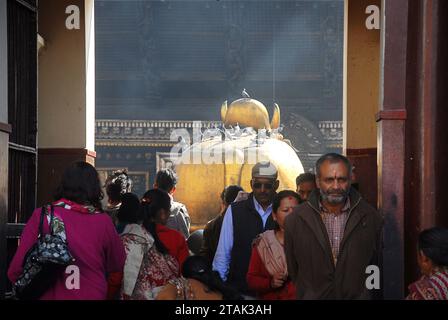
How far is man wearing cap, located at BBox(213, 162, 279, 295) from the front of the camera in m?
6.77

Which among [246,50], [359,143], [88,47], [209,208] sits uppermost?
[246,50]

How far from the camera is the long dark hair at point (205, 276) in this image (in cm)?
576

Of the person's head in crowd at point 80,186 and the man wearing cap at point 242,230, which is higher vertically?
the person's head in crowd at point 80,186

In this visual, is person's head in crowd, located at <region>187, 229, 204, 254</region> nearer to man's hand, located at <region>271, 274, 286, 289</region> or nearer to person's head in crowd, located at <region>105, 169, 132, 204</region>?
person's head in crowd, located at <region>105, 169, 132, 204</region>

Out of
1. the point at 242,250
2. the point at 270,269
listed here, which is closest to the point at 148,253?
the point at 242,250

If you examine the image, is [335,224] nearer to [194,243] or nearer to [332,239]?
[332,239]

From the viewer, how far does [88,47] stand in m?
10.1

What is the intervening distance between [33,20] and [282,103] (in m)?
22.0

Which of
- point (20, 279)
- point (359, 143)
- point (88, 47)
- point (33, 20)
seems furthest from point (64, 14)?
point (20, 279)

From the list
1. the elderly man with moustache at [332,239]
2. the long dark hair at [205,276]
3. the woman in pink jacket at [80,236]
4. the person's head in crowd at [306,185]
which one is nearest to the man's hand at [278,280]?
the elderly man with moustache at [332,239]

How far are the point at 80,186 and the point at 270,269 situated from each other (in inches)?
52.2

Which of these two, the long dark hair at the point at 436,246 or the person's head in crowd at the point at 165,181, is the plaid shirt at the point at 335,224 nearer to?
the long dark hair at the point at 436,246

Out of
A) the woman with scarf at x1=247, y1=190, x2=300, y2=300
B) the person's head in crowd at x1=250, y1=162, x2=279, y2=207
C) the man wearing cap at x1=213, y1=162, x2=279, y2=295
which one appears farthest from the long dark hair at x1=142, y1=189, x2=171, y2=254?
the woman with scarf at x1=247, y1=190, x2=300, y2=300

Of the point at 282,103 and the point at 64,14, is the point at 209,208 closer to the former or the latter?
the point at 64,14
